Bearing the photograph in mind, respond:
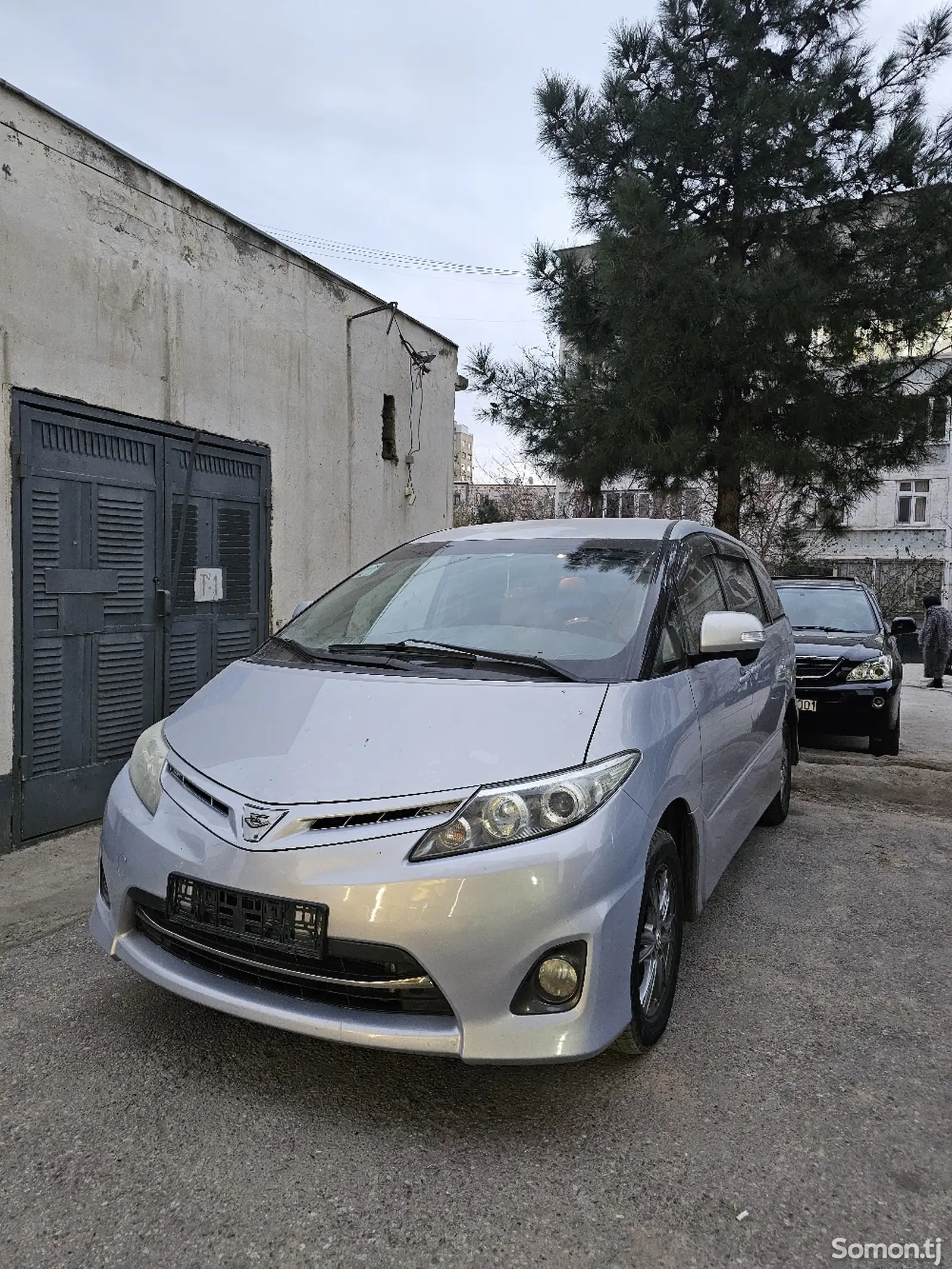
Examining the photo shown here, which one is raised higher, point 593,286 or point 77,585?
point 593,286

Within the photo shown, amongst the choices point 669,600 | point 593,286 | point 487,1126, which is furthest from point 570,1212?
point 593,286

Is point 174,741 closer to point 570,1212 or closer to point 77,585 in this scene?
point 570,1212

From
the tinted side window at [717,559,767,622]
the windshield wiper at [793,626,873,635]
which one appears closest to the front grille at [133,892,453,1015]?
A: the tinted side window at [717,559,767,622]

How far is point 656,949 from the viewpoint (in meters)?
2.75

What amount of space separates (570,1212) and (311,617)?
2.35 m

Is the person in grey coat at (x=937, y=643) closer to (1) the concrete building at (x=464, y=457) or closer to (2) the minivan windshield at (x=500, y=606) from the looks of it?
(2) the minivan windshield at (x=500, y=606)

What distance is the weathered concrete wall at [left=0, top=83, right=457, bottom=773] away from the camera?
188 inches

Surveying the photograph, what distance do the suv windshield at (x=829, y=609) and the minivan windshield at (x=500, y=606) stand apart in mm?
5281

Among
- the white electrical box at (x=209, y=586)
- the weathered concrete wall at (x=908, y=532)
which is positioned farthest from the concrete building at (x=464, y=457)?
the white electrical box at (x=209, y=586)

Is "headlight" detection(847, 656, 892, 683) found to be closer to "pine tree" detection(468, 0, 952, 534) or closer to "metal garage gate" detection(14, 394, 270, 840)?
"pine tree" detection(468, 0, 952, 534)

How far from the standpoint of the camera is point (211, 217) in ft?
19.9

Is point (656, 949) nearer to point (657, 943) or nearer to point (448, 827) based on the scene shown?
point (657, 943)

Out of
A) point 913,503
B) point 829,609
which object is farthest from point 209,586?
point 913,503

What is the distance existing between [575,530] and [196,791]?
6.49ft
